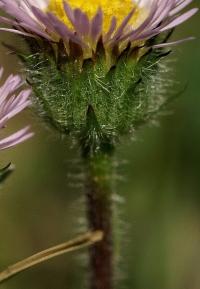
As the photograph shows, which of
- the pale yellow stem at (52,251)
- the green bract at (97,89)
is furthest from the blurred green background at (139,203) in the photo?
the pale yellow stem at (52,251)

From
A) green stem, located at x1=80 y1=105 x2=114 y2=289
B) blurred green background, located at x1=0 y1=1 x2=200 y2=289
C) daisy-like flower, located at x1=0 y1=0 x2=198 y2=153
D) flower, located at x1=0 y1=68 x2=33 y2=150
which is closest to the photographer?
flower, located at x1=0 y1=68 x2=33 y2=150

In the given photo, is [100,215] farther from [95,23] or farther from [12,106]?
[95,23]

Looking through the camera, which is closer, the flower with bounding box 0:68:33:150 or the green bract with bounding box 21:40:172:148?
the flower with bounding box 0:68:33:150

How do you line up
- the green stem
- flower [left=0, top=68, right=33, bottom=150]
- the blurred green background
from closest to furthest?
1. flower [left=0, top=68, right=33, bottom=150]
2. the green stem
3. the blurred green background

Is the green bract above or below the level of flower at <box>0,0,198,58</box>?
below

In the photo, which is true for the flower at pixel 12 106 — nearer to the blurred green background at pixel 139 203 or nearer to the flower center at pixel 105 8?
the flower center at pixel 105 8

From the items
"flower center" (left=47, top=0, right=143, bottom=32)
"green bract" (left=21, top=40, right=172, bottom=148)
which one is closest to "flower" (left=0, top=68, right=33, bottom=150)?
"green bract" (left=21, top=40, right=172, bottom=148)

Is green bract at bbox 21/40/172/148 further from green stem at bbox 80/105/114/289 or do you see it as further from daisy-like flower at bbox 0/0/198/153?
green stem at bbox 80/105/114/289
